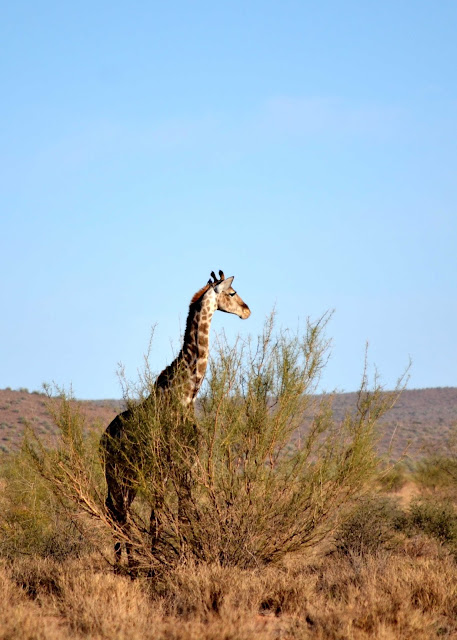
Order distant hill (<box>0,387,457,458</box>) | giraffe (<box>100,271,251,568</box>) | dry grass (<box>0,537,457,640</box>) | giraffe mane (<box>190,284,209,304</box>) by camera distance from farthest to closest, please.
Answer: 1. distant hill (<box>0,387,457,458</box>)
2. giraffe mane (<box>190,284,209,304</box>)
3. giraffe (<box>100,271,251,568</box>)
4. dry grass (<box>0,537,457,640</box>)

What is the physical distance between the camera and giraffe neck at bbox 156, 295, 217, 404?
10902 mm

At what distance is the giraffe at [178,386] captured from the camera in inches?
412

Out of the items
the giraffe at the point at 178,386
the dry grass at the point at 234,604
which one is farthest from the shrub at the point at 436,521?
the giraffe at the point at 178,386

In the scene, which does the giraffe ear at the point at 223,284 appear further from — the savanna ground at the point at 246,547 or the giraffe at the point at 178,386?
the savanna ground at the point at 246,547

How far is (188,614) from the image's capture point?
8.94 meters

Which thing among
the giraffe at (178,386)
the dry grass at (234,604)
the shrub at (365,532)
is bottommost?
the dry grass at (234,604)

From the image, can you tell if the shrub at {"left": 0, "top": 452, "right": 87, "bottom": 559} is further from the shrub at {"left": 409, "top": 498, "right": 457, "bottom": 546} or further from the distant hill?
the distant hill

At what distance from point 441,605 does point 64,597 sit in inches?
164

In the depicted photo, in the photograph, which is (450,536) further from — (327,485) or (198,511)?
(198,511)

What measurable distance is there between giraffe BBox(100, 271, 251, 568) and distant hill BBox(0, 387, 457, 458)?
15125 mm

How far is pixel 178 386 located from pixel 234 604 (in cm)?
270

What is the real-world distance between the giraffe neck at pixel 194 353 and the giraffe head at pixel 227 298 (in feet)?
0.36

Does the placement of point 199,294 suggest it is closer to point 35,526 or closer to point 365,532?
point 35,526

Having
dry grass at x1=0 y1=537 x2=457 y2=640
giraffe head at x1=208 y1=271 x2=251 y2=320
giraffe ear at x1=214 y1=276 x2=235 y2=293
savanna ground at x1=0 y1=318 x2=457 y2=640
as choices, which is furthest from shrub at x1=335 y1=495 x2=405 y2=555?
giraffe ear at x1=214 y1=276 x2=235 y2=293
